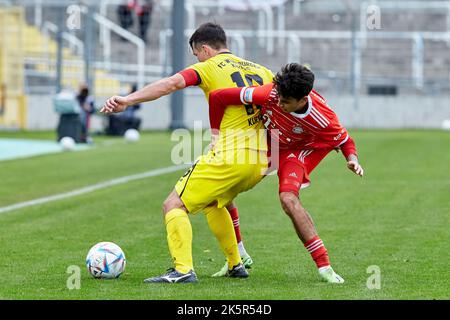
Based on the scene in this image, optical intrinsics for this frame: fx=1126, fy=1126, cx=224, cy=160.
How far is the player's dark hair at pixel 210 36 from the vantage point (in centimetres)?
855

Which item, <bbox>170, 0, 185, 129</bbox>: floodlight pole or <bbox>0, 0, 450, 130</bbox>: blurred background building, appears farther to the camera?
A: <bbox>0, 0, 450, 130</bbox>: blurred background building

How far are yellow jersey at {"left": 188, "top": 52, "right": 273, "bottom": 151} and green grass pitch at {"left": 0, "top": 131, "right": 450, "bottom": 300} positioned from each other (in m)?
1.05

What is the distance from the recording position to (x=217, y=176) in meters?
8.39

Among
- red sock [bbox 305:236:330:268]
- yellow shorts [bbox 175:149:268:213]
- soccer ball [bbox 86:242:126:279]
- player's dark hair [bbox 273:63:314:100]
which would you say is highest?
player's dark hair [bbox 273:63:314:100]

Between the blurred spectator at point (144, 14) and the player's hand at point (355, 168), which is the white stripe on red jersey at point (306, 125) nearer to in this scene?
the player's hand at point (355, 168)

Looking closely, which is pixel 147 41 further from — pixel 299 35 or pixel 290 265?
pixel 290 265

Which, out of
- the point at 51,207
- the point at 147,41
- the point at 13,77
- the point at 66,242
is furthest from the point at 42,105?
the point at 66,242

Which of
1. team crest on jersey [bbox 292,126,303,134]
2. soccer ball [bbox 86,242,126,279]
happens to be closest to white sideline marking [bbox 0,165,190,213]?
soccer ball [bbox 86,242,126,279]

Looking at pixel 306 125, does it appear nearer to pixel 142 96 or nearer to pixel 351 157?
pixel 351 157

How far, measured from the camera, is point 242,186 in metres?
8.55

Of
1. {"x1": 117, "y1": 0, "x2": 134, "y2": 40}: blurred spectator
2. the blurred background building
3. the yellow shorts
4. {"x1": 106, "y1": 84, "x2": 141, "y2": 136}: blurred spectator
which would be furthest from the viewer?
{"x1": 117, "y1": 0, "x2": 134, "y2": 40}: blurred spectator

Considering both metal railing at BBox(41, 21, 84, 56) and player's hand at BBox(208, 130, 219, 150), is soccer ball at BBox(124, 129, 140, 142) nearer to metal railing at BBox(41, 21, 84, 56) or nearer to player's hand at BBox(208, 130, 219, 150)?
metal railing at BBox(41, 21, 84, 56)

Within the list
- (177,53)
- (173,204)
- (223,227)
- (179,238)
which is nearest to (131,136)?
(177,53)

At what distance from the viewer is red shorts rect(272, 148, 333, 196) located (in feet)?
27.6
